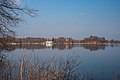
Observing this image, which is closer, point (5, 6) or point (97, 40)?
point (5, 6)

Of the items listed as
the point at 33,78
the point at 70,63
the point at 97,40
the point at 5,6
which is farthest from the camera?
the point at 97,40

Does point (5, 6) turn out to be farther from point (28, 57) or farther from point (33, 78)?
point (33, 78)

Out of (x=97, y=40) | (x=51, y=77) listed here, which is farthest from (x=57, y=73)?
(x=97, y=40)

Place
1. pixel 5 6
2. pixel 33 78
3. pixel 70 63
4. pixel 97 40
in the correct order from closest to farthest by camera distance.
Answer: pixel 33 78
pixel 70 63
pixel 5 6
pixel 97 40

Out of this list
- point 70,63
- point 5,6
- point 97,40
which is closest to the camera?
point 70,63

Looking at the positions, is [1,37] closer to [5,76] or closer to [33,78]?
[5,76]

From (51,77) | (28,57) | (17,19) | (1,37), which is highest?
(17,19)

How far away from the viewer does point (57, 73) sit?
496 cm

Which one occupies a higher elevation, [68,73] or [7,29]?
[7,29]

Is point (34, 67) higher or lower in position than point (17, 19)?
lower

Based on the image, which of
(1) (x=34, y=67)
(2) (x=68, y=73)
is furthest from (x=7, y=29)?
(2) (x=68, y=73)

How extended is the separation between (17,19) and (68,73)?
91.2 inches

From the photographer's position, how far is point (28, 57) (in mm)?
5266

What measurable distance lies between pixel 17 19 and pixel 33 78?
218 centimetres
